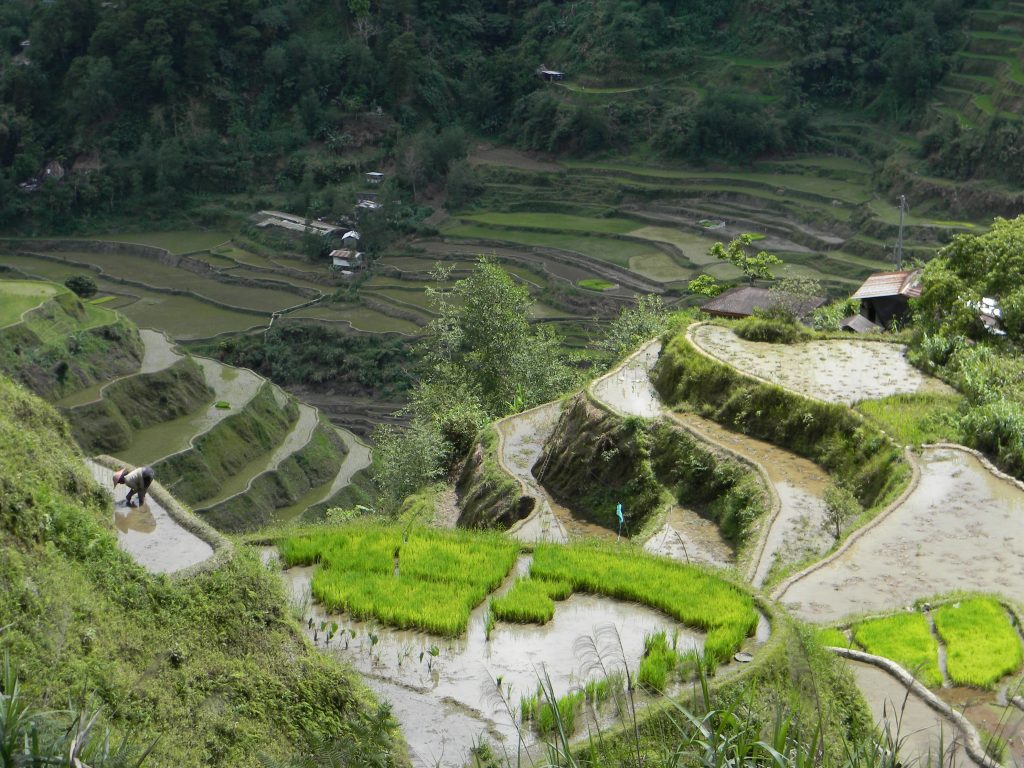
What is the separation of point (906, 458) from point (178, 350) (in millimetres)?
24632

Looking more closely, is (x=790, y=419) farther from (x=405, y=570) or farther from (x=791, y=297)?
(x=405, y=570)

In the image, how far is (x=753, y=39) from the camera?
61031 mm

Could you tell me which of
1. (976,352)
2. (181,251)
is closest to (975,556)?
(976,352)

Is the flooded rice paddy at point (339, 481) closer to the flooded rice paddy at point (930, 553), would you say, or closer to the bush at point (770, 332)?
the bush at point (770, 332)

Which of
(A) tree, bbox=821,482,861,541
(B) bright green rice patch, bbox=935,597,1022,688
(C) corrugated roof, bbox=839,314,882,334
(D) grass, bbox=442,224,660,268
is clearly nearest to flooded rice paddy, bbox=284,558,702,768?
(B) bright green rice patch, bbox=935,597,1022,688

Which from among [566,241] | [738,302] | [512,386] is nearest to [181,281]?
[566,241]

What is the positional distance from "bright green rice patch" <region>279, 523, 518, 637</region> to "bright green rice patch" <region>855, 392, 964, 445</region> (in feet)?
21.9

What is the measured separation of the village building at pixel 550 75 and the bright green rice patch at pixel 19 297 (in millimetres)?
35529

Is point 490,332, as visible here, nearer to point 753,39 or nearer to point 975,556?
point 975,556

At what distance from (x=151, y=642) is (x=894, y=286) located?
23.9 m

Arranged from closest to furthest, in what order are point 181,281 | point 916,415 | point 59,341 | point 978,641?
point 978,641
point 916,415
point 59,341
point 181,281

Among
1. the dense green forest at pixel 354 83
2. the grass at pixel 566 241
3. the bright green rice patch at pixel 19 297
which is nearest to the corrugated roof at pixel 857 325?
the grass at pixel 566 241

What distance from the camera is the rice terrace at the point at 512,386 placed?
8477 millimetres

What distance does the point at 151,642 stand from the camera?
8.14 m
